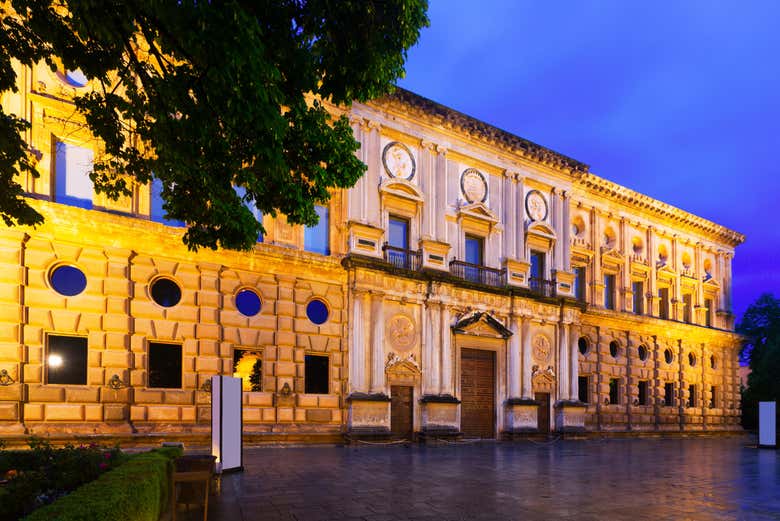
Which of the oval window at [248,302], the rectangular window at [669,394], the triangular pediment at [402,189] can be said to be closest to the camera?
the oval window at [248,302]

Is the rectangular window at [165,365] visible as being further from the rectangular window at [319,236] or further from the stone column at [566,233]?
the stone column at [566,233]

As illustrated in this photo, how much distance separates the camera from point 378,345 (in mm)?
21719

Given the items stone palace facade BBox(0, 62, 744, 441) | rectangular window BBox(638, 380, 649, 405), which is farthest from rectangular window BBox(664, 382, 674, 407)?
rectangular window BBox(638, 380, 649, 405)

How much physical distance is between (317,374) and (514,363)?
34.0 feet

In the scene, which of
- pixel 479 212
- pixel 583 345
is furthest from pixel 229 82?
pixel 583 345

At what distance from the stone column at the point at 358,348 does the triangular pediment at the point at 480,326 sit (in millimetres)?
4711

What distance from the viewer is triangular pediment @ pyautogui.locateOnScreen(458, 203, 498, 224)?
25.3 meters

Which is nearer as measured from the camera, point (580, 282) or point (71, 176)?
point (71, 176)

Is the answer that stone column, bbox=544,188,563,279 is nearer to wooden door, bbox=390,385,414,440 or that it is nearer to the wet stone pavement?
wooden door, bbox=390,385,414,440

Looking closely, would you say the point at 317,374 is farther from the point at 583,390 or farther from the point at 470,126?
the point at 583,390

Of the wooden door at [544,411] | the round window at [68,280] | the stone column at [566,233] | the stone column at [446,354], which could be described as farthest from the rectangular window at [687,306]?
the round window at [68,280]

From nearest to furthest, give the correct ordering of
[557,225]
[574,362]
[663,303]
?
[574,362] < [557,225] < [663,303]

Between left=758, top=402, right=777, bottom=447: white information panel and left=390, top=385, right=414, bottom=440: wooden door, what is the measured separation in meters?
16.6

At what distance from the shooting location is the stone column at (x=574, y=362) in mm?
27844
